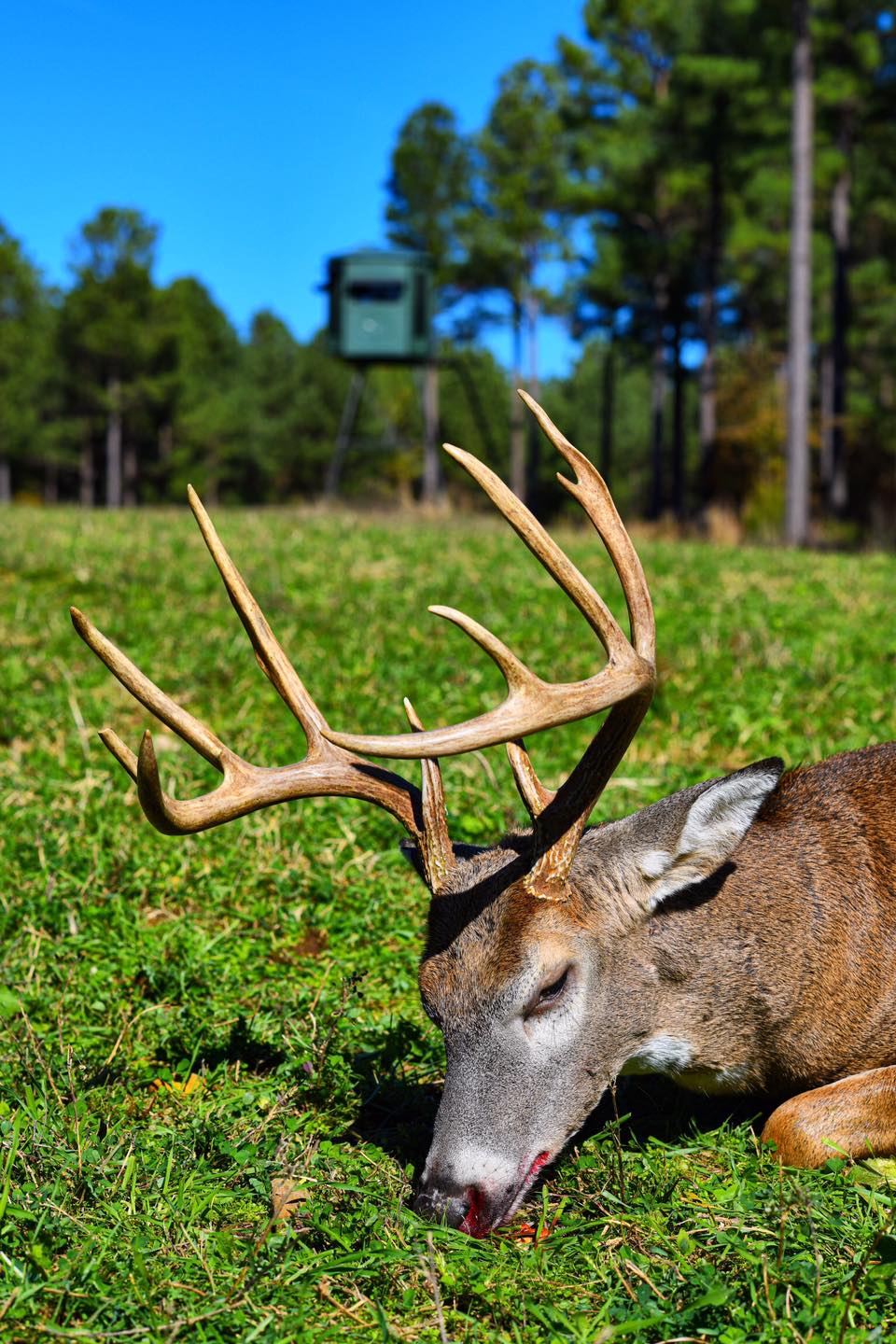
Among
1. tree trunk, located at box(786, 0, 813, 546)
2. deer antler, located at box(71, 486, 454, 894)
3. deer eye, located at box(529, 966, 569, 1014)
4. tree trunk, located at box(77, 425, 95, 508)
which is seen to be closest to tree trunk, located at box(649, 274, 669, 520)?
tree trunk, located at box(786, 0, 813, 546)

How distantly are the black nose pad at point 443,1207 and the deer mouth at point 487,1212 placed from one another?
0.04 ft

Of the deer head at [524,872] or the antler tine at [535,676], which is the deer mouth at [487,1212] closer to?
the deer head at [524,872]

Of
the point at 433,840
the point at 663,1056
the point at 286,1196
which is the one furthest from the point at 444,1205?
the point at 433,840

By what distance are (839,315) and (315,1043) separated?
2848cm

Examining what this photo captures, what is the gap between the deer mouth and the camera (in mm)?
2500

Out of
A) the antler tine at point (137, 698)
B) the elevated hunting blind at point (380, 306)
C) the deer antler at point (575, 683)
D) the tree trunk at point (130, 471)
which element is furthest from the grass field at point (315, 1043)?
the tree trunk at point (130, 471)

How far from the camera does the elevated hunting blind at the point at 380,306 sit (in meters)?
19.0

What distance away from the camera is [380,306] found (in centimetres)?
1912

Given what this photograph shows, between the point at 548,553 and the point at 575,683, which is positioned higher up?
the point at 548,553

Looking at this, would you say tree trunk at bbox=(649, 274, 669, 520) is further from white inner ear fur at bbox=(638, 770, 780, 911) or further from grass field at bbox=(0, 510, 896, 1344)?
white inner ear fur at bbox=(638, 770, 780, 911)

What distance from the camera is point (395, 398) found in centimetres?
6281

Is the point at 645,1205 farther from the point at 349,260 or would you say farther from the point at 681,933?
the point at 349,260

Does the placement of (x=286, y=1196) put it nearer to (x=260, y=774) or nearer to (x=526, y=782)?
(x=260, y=774)

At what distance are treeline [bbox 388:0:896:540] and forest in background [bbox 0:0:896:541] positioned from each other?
9 centimetres
